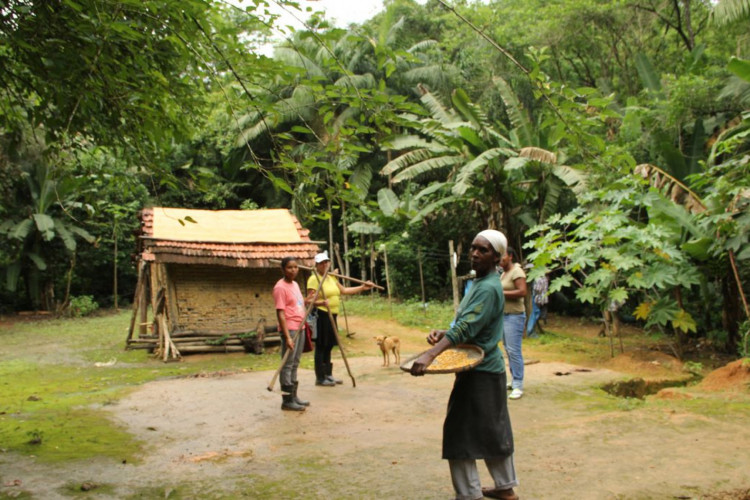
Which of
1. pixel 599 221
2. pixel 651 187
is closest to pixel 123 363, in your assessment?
pixel 599 221

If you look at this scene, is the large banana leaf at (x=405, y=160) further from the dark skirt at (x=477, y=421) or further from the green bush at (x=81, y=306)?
the dark skirt at (x=477, y=421)

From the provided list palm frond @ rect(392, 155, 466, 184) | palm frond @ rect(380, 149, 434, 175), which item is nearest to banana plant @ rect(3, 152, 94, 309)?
palm frond @ rect(380, 149, 434, 175)

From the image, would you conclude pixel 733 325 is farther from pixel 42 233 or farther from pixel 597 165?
pixel 42 233

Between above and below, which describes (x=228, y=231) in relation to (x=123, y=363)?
above

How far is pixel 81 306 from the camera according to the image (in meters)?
21.6

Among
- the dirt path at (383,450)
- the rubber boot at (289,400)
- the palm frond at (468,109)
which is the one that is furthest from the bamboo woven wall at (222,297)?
the palm frond at (468,109)

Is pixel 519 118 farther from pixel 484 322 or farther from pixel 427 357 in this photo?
pixel 427 357

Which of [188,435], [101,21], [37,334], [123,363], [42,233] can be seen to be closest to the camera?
[101,21]

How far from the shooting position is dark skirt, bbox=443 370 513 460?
3693 millimetres

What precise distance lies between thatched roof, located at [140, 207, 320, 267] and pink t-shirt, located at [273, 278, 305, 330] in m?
5.05

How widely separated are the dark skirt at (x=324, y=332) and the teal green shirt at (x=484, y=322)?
446cm

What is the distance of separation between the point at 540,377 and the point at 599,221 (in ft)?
9.46

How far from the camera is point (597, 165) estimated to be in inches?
144

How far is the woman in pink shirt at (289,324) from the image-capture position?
6664 millimetres
